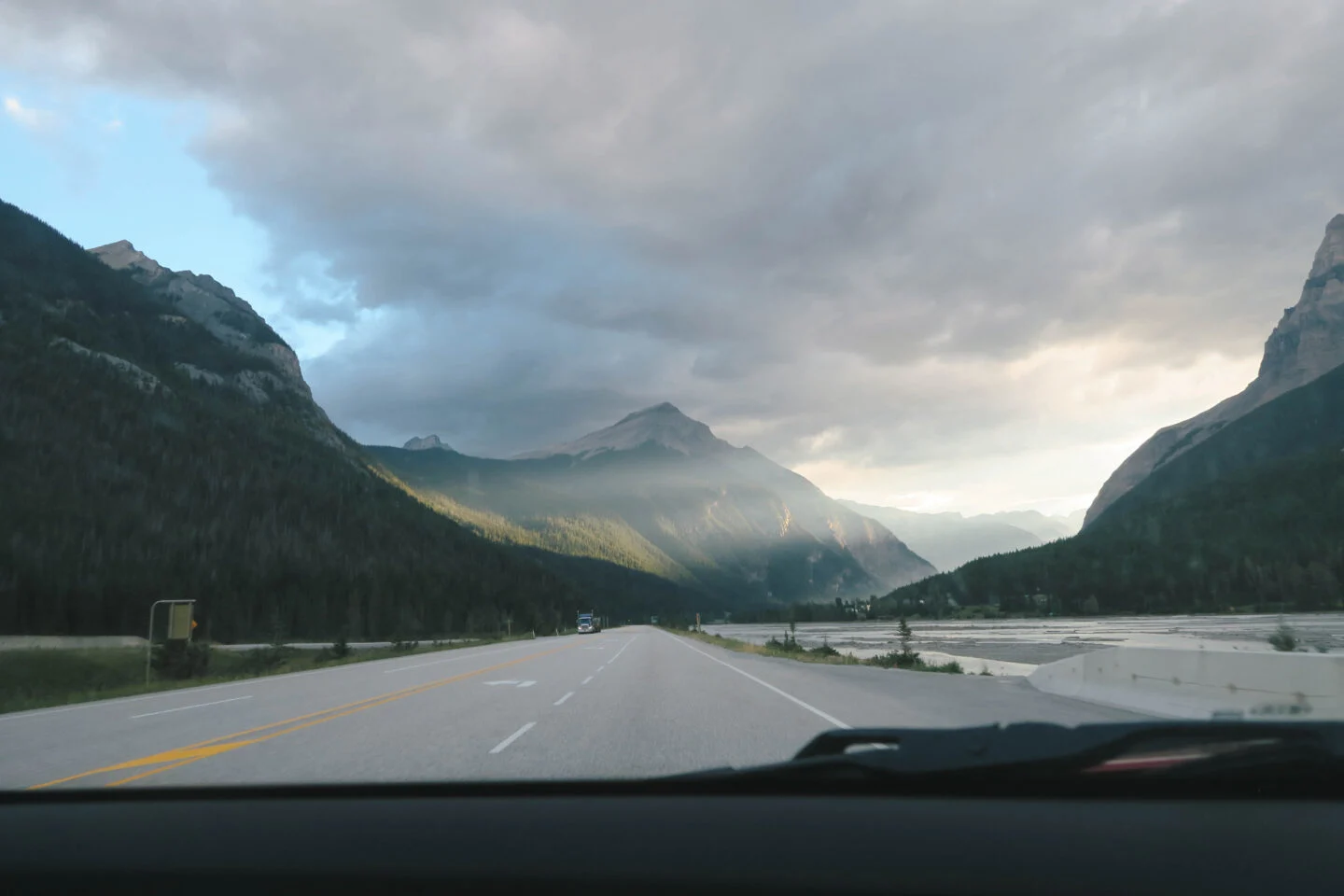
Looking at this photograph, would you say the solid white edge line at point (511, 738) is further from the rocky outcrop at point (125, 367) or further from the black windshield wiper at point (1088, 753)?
the rocky outcrop at point (125, 367)

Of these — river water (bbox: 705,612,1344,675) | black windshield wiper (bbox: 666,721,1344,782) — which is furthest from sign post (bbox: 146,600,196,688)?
black windshield wiper (bbox: 666,721,1344,782)

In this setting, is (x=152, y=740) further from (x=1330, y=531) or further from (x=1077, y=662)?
(x=1330, y=531)

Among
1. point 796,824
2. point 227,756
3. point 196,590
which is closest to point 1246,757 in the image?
point 796,824

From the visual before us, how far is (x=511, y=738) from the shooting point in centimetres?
1042

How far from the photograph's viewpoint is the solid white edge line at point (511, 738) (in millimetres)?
9486

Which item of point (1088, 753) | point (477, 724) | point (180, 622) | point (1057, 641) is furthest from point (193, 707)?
point (1057, 641)

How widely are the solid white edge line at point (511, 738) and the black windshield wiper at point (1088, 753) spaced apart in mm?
6703

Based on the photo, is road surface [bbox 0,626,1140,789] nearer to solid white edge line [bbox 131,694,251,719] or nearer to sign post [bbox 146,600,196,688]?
solid white edge line [bbox 131,694,251,719]

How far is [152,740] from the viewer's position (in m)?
11.3

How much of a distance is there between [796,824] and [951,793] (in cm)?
72

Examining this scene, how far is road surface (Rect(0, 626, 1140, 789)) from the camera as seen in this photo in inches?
328

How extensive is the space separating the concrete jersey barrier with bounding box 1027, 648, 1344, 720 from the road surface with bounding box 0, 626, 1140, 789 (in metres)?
0.67

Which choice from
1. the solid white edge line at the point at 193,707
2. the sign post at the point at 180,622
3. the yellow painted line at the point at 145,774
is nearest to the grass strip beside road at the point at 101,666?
the sign post at the point at 180,622

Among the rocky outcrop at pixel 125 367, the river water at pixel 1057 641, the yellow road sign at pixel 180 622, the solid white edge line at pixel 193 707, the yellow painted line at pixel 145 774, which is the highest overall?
the rocky outcrop at pixel 125 367
